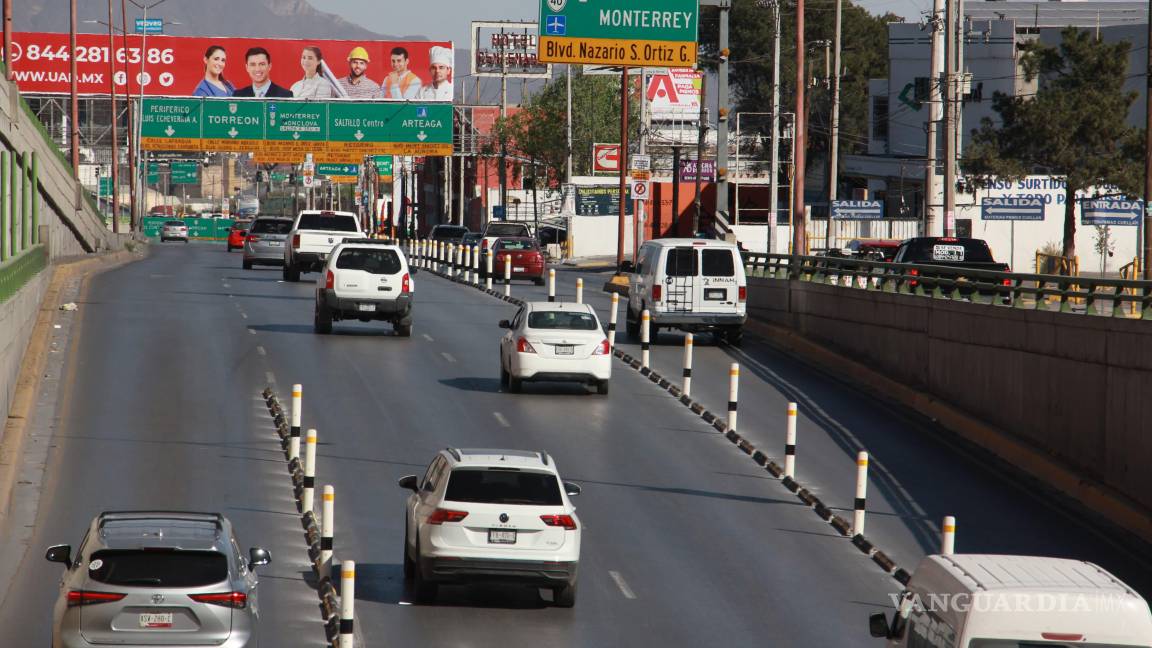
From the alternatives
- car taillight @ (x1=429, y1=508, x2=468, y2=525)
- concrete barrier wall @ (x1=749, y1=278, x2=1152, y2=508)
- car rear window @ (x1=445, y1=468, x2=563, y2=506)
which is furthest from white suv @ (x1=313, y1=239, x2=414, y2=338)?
car taillight @ (x1=429, y1=508, x2=468, y2=525)

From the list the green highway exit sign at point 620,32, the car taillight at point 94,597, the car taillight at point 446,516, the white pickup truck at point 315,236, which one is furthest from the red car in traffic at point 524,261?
the car taillight at point 94,597

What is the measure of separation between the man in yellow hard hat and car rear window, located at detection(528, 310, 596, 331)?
159ft

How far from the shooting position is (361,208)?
14262 centimetres

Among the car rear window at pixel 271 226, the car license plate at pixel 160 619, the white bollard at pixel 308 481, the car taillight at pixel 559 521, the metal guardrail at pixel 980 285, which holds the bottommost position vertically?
the white bollard at pixel 308 481

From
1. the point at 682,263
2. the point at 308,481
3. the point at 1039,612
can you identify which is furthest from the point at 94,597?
the point at 682,263

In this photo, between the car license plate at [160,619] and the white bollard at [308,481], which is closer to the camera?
the car license plate at [160,619]

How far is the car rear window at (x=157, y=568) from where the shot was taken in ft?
38.1

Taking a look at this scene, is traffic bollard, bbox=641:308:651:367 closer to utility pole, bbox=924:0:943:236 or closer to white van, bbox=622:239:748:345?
white van, bbox=622:239:748:345

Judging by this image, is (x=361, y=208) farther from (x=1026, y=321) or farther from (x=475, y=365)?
(x=1026, y=321)

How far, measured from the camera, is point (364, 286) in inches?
1416

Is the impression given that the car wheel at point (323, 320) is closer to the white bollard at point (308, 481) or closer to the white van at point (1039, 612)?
the white bollard at point (308, 481)

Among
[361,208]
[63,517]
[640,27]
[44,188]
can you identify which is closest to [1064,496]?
[63,517]

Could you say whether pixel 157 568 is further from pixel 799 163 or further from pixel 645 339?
pixel 799 163

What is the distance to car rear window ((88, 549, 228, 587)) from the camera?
1161 cm
